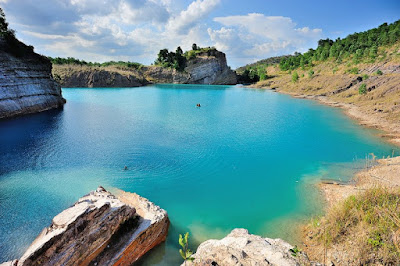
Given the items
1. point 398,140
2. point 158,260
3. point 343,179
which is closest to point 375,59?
point 398,140

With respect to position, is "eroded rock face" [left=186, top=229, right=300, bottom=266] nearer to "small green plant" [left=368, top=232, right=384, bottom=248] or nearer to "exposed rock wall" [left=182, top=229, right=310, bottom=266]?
"exposed rock wall" [left=182, top=229, right=310, bottom=266]

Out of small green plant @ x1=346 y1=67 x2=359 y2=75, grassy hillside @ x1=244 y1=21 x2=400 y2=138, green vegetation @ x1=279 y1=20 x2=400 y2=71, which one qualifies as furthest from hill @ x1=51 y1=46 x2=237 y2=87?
small green plant @ x1=346 y1=67 x2=359 y2=75

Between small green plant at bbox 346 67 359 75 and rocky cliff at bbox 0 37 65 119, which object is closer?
rocky cliff at bbox 0 37 65 119

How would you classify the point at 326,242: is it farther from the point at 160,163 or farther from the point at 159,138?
the point at 159,138

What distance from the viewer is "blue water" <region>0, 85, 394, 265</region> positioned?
36.3 ft

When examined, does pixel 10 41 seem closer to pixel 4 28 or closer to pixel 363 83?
pixel 4 28

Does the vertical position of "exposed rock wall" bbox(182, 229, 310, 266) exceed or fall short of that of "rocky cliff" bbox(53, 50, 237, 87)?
it falls short

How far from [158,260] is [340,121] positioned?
31462 millimetres

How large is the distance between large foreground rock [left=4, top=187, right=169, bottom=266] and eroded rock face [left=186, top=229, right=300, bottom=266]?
276 centimetres

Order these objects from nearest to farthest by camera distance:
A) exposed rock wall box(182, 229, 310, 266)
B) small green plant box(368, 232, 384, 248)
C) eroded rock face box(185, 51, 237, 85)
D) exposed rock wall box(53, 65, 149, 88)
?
1. exposed rock wall box(182, 229, 310, 266)
2. small green plant box(368, 232, 384, 248)
3. exposed rock wall box(53, 65, 149, 88)
4. eroded rock face box(185, 51, 237, 85)

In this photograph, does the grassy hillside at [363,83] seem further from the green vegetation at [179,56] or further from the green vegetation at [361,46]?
the green vegetation at [179,56]

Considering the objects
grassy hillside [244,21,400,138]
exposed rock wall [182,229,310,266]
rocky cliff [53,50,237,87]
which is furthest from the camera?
Answer: rocky cliff [53,50,237,87]

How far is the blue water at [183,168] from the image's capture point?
11055 millimetres

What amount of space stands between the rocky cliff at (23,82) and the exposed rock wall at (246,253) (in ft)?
113
